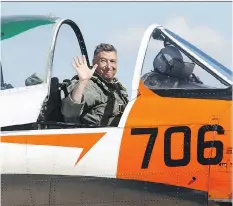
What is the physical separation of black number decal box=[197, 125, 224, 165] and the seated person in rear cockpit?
0.79m

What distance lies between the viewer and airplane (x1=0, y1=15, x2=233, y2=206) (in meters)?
5.36

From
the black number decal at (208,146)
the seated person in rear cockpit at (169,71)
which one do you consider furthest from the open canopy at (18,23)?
the black number decal at (208,146)

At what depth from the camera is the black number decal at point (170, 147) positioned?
5375 millimetres

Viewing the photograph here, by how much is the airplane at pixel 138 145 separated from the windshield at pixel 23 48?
0.31 m

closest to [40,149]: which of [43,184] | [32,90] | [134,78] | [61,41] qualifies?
[43,184]

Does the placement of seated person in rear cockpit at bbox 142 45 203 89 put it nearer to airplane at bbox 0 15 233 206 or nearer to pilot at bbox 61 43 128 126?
airplane at bbox 0 15 233 206

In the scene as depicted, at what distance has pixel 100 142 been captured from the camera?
5574mm

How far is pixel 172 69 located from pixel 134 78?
498mm

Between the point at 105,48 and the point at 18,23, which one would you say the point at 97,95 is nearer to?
the point at 105,48

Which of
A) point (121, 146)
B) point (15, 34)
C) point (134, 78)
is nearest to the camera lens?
point (121, 146)

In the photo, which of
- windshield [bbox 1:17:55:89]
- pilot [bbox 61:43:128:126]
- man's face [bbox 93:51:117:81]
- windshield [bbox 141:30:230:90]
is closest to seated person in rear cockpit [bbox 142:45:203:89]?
windshield [bbox 141:30:230:90]

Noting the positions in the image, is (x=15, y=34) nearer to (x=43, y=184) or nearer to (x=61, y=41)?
(x=61, y=41)

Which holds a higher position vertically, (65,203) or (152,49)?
(152,49)

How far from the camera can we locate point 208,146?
532 cm
